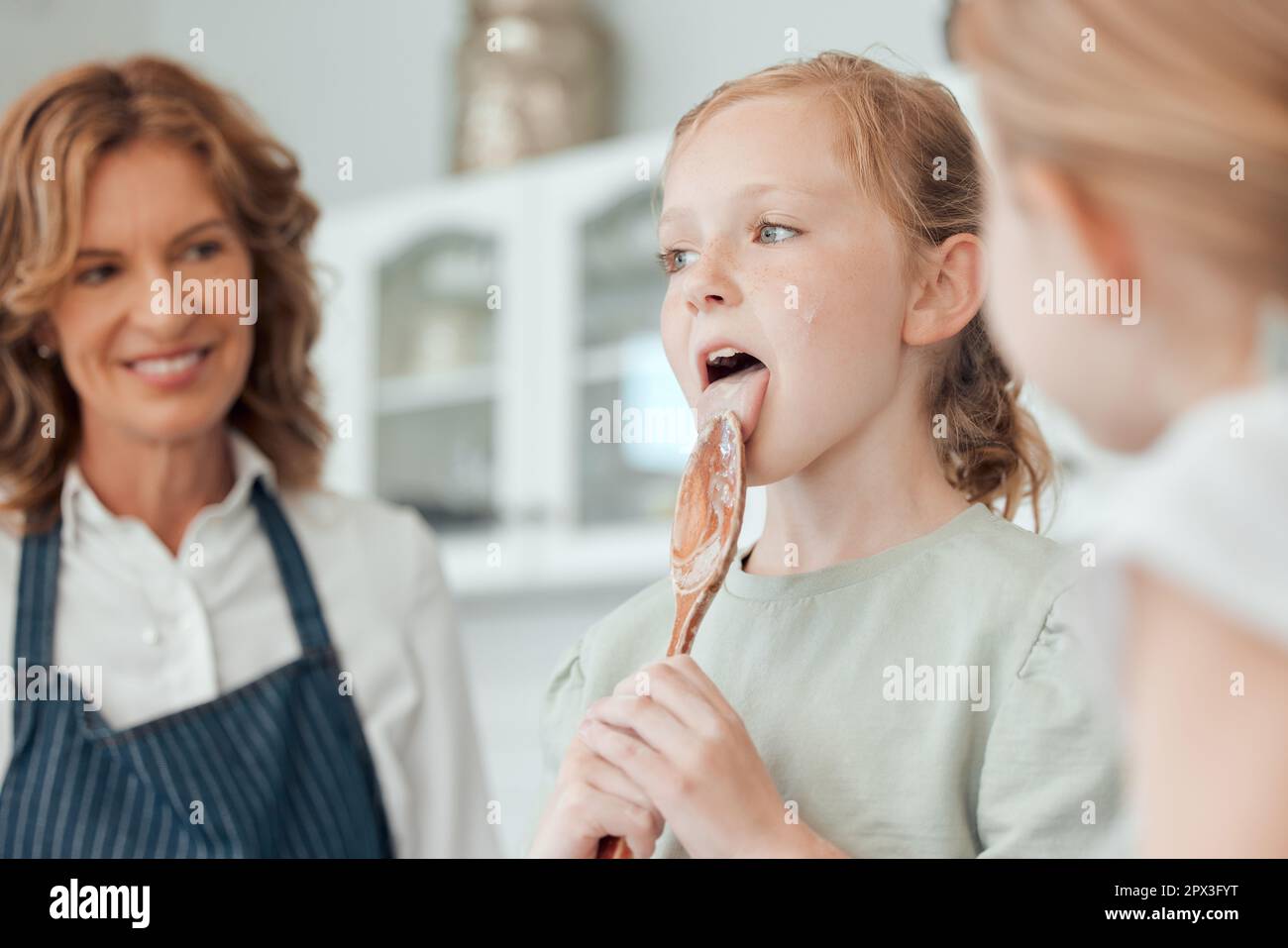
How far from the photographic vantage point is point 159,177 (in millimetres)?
1293

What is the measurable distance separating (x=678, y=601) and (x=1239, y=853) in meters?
0.34

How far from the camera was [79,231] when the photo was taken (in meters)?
1.25

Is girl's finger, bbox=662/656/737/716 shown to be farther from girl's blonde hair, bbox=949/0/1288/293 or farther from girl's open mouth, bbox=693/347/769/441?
girl's blonde hair, bbox=949/0/1288/293

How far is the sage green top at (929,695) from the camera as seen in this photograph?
674 millimetres

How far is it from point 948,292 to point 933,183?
6 cm

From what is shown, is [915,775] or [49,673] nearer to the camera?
[915,775]

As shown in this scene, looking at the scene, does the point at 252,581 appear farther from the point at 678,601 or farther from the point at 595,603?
the point at 595,603

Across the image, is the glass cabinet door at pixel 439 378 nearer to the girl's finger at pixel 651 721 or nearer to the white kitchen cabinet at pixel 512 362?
the white kitchen cabinet at pixel 512 362

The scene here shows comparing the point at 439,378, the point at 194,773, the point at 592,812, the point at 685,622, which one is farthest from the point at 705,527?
the point at 439,378

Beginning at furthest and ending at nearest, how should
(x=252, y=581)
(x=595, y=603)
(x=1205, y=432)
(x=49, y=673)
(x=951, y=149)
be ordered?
1. (x=595, y=603)
2. (x=252, y=581)
3. (x=49, y=673)
4. (x=951, y=149)
5. (x=1205, y=432)
